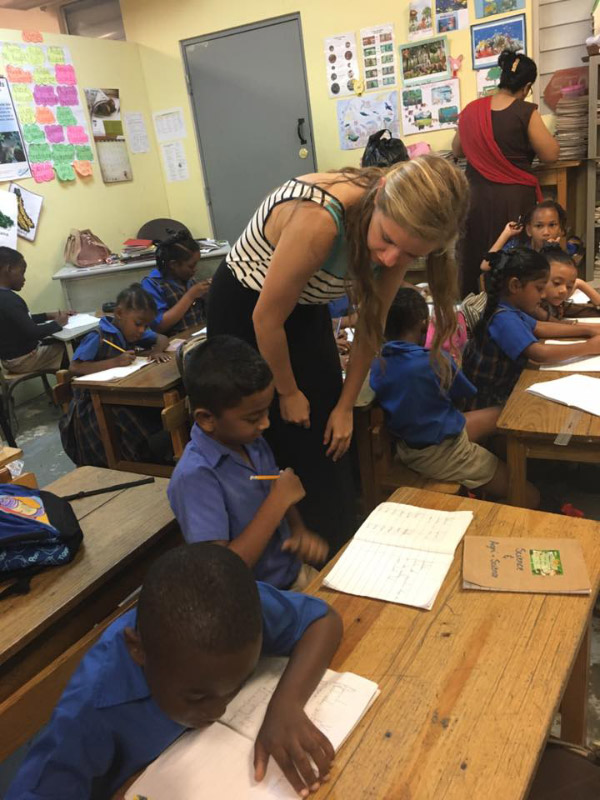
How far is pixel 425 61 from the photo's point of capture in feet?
14.8

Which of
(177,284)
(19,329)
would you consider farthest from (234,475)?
(19,329)

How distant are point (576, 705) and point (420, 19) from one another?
462cm

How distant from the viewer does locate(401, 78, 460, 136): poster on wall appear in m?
4.51

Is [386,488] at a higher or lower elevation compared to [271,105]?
lower

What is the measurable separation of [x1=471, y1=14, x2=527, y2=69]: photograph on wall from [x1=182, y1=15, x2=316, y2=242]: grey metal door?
133cm

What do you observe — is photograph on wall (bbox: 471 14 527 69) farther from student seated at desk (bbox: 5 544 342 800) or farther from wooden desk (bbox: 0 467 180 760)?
student seated at desk (bbox: 5 544 342 800)

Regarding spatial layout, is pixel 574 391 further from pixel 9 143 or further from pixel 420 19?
pixel 9 143

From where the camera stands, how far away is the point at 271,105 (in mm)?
5109

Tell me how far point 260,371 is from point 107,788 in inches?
29.3

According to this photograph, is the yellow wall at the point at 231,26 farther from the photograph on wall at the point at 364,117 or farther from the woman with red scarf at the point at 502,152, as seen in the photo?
the woman with red scarf at the point at 502,152

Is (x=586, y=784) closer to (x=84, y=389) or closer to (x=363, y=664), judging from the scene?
(x=363, y=664)

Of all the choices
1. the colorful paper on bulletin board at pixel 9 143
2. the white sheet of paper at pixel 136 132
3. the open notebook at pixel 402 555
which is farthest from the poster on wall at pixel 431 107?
the open notebook at pixel 402 555

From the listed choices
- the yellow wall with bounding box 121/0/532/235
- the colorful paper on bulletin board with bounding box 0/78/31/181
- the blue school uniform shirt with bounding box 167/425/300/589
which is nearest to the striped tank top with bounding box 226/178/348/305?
the blue school uniform shirt with bounding box 167/425/300/589

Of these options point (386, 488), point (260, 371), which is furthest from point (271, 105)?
point (260, 371)
